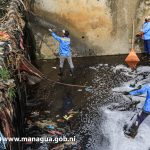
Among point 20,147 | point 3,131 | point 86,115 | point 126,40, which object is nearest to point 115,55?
point 126,40

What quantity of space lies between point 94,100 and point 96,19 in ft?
12.3

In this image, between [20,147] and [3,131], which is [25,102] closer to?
[20,147]

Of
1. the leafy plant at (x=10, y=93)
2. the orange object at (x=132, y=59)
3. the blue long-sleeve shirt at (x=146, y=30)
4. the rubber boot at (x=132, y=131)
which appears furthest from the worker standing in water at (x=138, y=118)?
the blue long-sleeve shirt at (x=146, y=30)

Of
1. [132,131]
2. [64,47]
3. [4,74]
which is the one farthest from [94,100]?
[4,74]

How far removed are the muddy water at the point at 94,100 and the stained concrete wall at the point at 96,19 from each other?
1.52 feet

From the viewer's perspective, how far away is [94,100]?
10.5 m

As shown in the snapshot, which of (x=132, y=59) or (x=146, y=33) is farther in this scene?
(x=146, y=33)

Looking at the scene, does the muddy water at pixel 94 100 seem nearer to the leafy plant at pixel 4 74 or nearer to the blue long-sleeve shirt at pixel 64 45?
the blue long-sleeve shirt at pixel 64 45

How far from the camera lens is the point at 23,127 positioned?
8.97m

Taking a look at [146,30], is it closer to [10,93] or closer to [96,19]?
[96,19]

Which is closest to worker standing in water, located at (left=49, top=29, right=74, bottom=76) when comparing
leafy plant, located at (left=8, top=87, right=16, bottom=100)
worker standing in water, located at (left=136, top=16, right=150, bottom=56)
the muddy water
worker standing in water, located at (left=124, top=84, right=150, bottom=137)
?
the muddy water

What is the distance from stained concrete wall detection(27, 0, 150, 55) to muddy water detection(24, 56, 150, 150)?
46 cm

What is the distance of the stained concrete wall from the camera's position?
42.2ft

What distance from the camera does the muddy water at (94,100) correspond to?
8.67 metres
